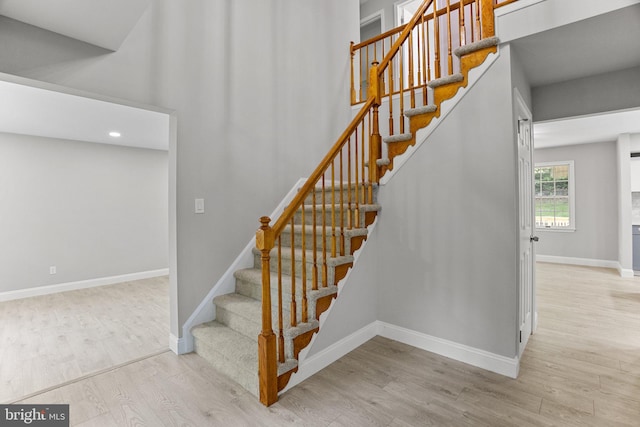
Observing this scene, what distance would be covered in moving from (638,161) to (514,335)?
5821mm

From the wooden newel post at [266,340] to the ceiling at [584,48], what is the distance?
2.36 meters

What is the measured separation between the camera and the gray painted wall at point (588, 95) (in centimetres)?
275

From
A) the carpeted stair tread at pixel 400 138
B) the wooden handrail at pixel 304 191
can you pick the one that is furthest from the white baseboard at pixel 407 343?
the carpeted stair tread at pixel 400 138

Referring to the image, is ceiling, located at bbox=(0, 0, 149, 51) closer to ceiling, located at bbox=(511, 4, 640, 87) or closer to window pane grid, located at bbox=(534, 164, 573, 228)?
ceiling, located at bbox=(511, 4, 640, 87)

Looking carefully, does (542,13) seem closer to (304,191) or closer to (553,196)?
(304,191)

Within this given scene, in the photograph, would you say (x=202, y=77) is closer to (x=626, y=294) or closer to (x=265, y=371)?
(x=265, y=371)

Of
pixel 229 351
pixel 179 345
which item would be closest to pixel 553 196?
pixel 229 351

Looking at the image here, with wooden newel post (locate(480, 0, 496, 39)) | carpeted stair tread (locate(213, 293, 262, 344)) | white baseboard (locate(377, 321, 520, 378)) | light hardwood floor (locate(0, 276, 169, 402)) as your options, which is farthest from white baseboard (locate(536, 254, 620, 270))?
light hardwood floor (locate(0, 276, 169, 402))

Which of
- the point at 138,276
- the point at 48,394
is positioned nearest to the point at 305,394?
the point at 48,394

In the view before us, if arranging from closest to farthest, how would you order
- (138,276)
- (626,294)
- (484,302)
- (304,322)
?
1. (304,322)
2. (484,302)
3. (626,294)
4. (138,276)

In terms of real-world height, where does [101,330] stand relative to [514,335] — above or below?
below

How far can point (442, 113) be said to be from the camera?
2.59m

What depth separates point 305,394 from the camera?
6.65 feet

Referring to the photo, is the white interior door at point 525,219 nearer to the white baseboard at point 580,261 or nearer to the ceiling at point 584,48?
the ceiling at point 584,48
